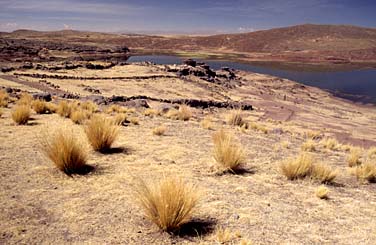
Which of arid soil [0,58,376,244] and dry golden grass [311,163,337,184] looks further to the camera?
dry golden grass [311,163,337,184]

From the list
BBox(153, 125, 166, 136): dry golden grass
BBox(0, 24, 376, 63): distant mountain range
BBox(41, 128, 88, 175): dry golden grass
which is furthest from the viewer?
BBox(0, 24, 376, 63): distant mountain range

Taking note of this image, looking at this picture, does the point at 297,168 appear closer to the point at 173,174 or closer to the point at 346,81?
the point at 173,174

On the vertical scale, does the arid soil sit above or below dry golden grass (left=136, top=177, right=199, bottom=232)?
below

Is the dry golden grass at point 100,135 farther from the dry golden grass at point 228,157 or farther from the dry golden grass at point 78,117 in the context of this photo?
the dry golden grass at point 78,117

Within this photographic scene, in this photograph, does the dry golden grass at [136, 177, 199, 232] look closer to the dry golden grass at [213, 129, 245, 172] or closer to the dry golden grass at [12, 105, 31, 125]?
the dry golden grass at [213, 129, 245, 172]

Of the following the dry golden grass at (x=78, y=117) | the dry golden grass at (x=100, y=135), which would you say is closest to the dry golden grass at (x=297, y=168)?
the dry golden grass at (x=100, y=135)

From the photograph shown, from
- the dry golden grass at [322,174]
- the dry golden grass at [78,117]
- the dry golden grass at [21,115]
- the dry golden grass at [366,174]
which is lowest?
the dry golden grass at [366,174]

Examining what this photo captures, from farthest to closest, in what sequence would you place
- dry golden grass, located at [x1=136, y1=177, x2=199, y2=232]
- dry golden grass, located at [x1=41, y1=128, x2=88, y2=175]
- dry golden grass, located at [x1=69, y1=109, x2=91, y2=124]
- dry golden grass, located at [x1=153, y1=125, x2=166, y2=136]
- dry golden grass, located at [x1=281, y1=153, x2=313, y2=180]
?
1. dry golden grass, located at [x1=69, y1=109, x2=91, y2=124]
2. dry golden grass, located at [x1=153, y1=125, x2=166, y2=136]
3. dry golden grass, located at [x1=281, y1=153, x2=313, y2=180]
4. dry golden grass, located at [x1=41, y1=128, x2=88, y2=175]
5. dry golden grass, located at [x1=136, y1=177, x2=199, y2=232]

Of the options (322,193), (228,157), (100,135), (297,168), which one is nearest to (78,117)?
(100,135)

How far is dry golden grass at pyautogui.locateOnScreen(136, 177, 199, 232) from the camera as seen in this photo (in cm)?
457

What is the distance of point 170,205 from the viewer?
15.0ft

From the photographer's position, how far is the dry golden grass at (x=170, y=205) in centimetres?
457

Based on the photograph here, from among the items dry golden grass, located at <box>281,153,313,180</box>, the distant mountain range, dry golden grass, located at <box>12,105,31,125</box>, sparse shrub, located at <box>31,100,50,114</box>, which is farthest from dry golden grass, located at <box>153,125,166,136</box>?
the distant mountain range

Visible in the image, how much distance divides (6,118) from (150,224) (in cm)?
773
